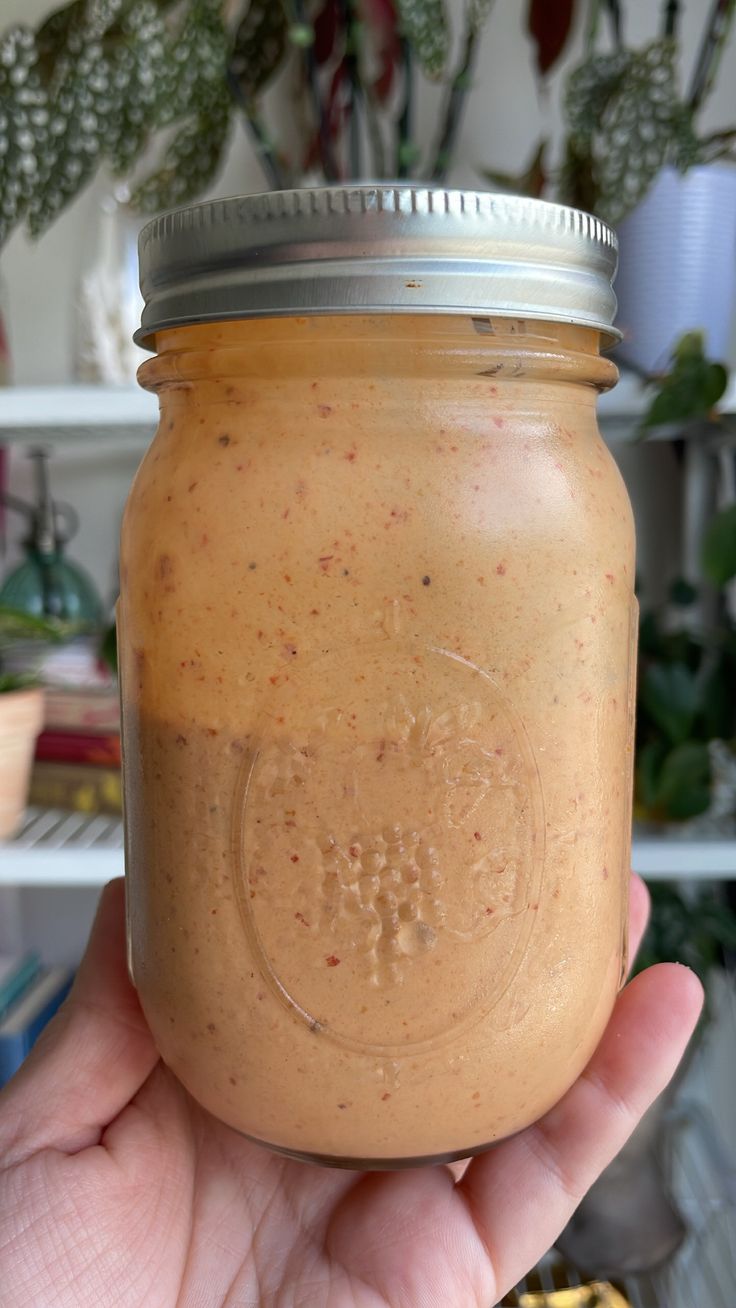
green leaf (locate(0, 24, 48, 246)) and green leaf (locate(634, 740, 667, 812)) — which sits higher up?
green leaf (locate(0, 24, 48, 246))

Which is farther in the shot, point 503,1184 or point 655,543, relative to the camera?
point 655,543

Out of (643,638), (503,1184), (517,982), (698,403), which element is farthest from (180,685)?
(643,638)

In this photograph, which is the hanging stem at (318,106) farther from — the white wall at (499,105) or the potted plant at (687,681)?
the potted plant at (687,681)

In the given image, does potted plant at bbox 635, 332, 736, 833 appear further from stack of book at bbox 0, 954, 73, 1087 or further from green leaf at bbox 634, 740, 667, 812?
stack of book at bbox 0, 954, 73, 1087

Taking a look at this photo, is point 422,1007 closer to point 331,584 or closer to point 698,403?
point 331,584

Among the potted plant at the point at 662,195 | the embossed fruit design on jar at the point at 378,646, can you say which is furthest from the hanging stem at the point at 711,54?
the embossed fruit design on jar at the point at 378,646

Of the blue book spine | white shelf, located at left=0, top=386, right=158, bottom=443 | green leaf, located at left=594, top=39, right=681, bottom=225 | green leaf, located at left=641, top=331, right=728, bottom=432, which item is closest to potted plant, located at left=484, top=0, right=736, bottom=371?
green leaf, located at left=594, top=39, right=681, bottom=225
